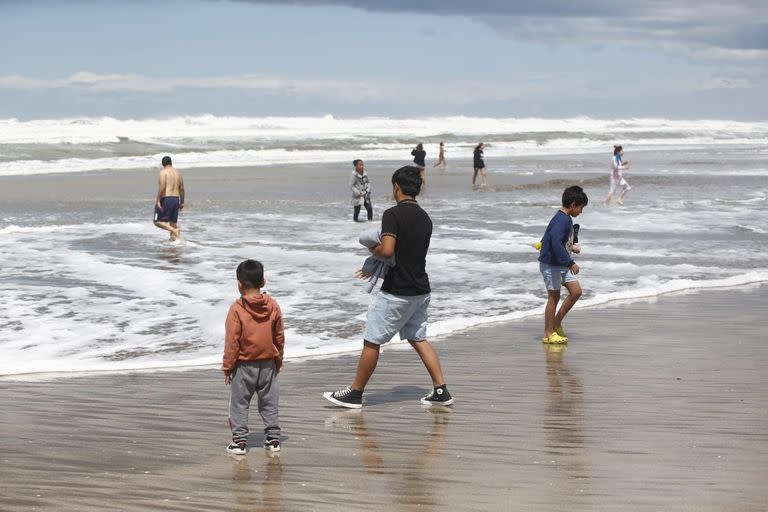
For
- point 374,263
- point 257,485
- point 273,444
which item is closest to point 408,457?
point 273,444

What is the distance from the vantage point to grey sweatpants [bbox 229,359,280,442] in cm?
608

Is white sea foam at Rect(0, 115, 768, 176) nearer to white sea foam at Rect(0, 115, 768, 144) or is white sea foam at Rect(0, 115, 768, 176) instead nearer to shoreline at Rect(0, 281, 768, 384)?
white sea foam at Rect(0, 115, 768, 144)

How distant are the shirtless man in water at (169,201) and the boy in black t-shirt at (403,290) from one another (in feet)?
37.9

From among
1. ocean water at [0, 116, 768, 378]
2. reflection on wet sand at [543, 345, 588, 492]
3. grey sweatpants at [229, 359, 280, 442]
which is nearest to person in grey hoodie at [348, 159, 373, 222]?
ocean water at [0, 116, 768, 378]

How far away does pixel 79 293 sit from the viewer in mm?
12898

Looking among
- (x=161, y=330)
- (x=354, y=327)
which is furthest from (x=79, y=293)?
(x=354, y=327)

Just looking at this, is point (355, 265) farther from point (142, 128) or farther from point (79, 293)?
point (142, 128)

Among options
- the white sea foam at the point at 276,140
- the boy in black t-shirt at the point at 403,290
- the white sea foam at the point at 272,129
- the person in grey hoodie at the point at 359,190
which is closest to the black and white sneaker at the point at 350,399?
the boy in black t-shirt at the point at 403,290

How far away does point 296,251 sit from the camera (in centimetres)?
1748

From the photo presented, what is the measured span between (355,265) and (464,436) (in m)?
9.40

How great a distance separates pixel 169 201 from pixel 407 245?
12137 mm

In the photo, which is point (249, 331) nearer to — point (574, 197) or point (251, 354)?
point (251, 354)

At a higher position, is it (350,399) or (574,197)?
(574,197)

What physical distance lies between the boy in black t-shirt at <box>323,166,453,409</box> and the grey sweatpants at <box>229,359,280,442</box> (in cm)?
113
